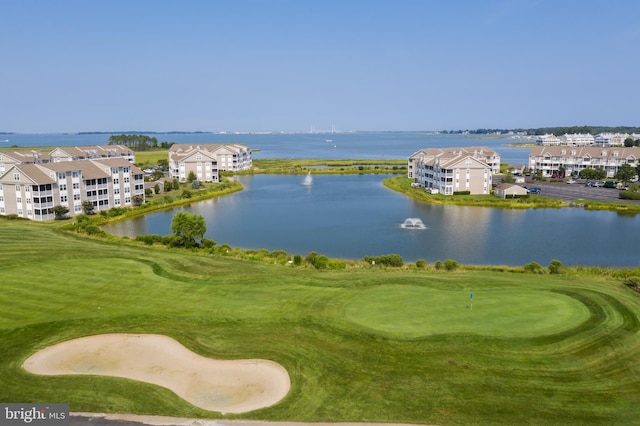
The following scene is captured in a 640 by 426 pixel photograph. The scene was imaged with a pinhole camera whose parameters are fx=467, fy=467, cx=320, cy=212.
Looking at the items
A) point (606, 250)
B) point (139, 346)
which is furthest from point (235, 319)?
point (606, 250)

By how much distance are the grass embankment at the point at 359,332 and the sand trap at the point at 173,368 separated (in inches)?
17.7

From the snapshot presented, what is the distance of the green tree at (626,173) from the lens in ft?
247

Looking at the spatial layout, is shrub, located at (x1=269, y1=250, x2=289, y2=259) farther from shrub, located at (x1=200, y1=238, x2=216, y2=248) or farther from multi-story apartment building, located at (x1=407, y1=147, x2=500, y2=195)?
multi-story apartment building, located at (x1=407, y1=147, x2=500, y2=195)

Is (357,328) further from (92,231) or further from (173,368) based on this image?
(92,231)

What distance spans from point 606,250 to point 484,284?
733 inches

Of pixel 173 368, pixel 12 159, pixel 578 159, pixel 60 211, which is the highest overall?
pixel 12 159

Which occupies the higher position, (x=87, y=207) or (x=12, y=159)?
(x=12, y=159)

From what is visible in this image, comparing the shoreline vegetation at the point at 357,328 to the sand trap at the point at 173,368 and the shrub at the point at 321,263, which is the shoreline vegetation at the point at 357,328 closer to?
the shrub at the point at 321,263

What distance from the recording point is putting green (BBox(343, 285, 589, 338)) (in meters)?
19.4

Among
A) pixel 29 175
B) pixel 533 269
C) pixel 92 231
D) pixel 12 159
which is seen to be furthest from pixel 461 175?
pixel 12 159

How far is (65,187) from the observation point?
51.8 meters

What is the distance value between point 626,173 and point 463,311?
229ft

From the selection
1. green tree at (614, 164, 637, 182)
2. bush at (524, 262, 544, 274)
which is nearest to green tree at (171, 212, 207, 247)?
bush at (524, 262, 544, 274)

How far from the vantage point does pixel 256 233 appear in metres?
43.8
